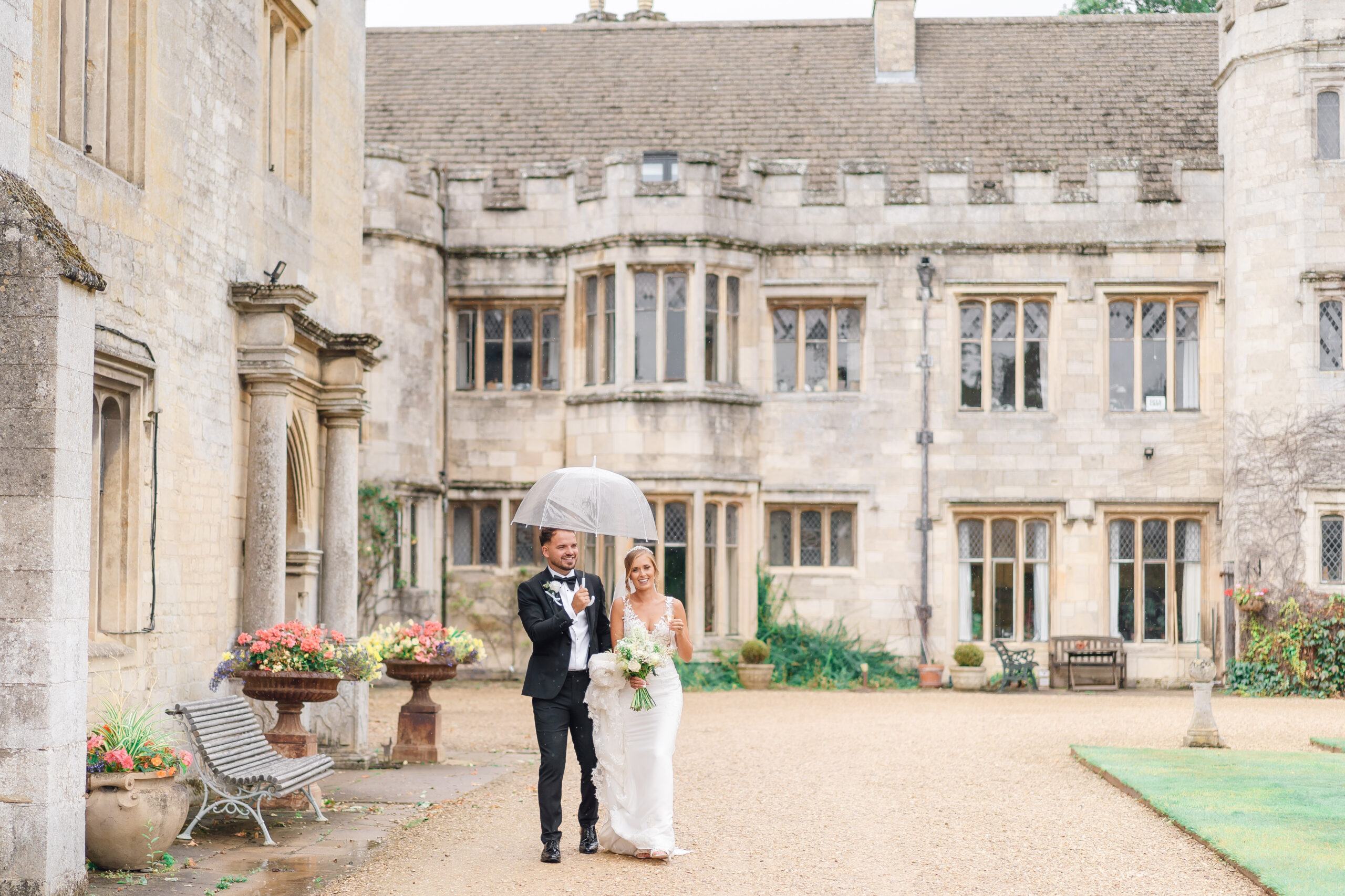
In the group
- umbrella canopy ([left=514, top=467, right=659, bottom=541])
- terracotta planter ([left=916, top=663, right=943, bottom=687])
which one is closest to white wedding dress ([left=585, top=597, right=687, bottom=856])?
umbrella canopy ([left=514, top=467, right=659, bottom=541])

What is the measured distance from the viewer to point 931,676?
18547 mm

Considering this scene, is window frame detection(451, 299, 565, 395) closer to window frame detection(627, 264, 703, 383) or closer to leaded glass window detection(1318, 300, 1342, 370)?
window frame detection(627, 264, 703, 383)

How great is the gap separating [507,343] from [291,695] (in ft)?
36.8

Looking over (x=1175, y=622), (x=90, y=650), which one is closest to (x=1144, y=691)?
(x=1175, y=622)

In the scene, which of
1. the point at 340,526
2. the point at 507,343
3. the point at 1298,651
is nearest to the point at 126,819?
the point at 340,526

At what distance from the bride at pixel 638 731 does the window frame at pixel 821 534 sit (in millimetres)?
11870

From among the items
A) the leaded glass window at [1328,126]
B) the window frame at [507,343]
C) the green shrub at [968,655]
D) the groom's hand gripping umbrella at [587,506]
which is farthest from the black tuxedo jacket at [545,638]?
the leaded glass window at [1328,126]

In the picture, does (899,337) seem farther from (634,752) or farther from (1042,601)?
(634,752)

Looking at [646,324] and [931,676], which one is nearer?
[931,676]

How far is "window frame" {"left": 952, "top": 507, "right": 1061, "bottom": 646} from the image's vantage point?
62.7ft

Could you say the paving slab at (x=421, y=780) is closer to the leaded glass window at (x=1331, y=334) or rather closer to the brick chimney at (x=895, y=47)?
the leaded glass window at (x=1331, y=334)

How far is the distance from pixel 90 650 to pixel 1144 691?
14.0m

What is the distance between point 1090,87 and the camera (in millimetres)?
21250

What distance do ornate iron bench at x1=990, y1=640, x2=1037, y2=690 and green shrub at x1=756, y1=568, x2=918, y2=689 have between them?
3.58ft
